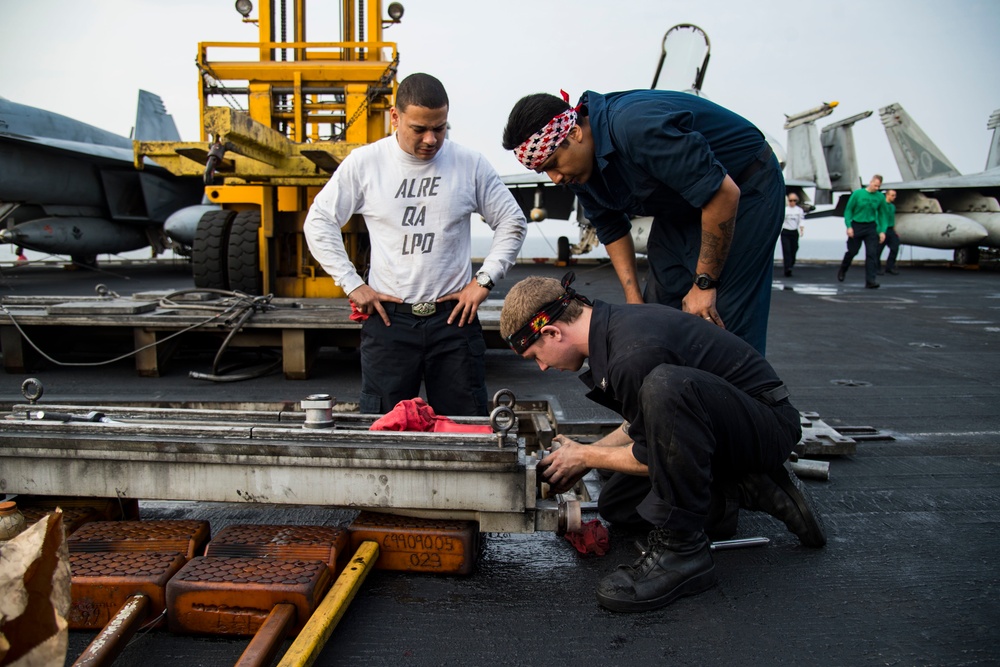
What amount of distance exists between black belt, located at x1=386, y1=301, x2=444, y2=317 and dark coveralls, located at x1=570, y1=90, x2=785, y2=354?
775 millimetres

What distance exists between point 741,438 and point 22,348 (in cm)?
536

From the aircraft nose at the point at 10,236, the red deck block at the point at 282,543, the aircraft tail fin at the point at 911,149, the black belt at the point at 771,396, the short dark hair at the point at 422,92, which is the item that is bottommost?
the red deck block at the point at 282,543

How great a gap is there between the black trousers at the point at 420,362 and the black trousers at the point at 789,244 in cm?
1342

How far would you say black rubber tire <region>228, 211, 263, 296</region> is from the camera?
288 inches

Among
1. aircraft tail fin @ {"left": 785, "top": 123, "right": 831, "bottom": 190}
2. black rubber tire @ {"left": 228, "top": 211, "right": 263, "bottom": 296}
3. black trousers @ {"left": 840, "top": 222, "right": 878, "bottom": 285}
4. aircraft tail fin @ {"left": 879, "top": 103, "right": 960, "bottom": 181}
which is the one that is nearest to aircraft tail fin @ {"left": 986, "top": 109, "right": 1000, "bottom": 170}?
aircraft tail fin @ {"left": 879, "top": 103, "right": 960, "bottom": 181}

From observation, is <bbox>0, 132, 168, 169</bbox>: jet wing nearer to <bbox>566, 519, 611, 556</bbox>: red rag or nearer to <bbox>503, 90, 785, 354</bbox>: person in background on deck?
<bbox>503, 90, 785, 354</bbox>: person in background on deck

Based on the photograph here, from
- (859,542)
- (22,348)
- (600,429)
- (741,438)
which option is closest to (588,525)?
(741,438)

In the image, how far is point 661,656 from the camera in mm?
1903

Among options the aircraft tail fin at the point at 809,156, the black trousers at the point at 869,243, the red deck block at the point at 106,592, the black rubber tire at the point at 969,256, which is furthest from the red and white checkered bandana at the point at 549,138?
the aircraft tail fin at the point at 809,156

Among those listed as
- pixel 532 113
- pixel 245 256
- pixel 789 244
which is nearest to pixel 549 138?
pixel 532 113

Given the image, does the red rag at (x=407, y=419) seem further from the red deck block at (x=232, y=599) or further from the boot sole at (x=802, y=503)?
the boot sole at (x=802, y=503)

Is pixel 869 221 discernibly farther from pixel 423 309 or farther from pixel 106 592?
pixel 106 592

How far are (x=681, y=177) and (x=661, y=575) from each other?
4.24 ft

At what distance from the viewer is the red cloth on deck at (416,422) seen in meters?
2.43
